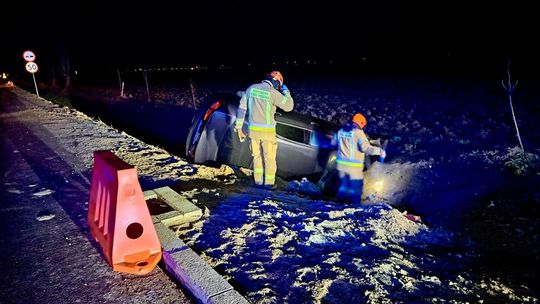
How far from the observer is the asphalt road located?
254 centimetres

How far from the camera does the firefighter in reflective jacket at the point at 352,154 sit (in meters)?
4.85

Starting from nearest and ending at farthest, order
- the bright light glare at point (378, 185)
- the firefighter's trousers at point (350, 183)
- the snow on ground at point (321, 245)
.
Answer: the snow on ground at point (321, 245)
the firefighter's trousers at point (350, 183)
the bright light glare at point (378, 185)

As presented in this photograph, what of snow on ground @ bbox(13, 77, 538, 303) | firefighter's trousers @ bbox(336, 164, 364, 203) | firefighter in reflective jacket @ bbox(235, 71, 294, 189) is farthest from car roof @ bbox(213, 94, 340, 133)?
snow on ground @ bbox(13, 77, 538, 303)

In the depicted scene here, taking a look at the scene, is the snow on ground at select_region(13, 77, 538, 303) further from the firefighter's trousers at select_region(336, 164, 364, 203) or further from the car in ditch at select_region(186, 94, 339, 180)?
the firefighter's trousers at select_region(336, 164, 364, 203)

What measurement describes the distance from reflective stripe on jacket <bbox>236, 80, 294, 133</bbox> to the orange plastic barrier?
88.7 inches

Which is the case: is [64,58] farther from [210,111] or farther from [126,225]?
[126,225]

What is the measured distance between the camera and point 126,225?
275 cm

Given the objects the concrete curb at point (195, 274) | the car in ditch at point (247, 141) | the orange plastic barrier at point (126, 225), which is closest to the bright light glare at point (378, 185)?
the car in ditch at point (247, 141)

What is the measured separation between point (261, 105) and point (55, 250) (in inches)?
114

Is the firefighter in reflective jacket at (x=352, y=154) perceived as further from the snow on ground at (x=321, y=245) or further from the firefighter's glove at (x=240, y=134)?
the firefighter's glove at (x=240, y=134)

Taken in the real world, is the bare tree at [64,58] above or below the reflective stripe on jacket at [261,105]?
above

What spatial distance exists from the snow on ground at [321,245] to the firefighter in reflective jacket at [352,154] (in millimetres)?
570

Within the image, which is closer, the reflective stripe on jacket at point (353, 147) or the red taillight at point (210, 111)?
the reflective stripe on jacket at point (353, 147)

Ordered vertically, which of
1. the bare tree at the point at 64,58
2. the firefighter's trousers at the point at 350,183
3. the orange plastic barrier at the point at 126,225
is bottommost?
the firefighter's trousers at the point at 350,183
